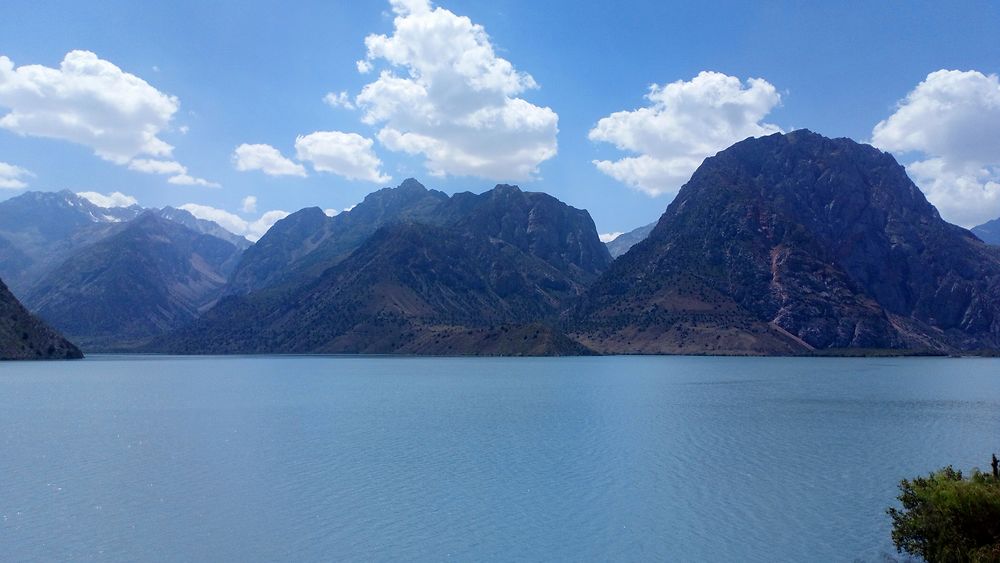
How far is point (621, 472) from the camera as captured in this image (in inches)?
2566

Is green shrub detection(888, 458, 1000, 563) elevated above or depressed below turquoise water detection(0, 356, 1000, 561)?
above

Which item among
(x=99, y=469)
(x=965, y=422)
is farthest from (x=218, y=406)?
(x=965, y=422)

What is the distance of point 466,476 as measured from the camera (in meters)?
62.8

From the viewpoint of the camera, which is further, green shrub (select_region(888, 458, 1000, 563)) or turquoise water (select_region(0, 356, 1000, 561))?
turquoise water (select_region(0, 356, 1000, 561))

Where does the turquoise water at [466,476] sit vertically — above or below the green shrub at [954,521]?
below

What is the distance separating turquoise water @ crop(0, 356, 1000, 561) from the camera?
143ft

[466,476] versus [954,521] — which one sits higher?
[954,521]

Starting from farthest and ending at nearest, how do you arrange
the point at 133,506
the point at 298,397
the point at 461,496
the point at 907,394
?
the point at 907,394 < the point at 298,397 < the point at 461,496 < the point at 133,506

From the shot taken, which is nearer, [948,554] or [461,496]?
[948,554]

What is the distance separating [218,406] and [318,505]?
75842 mm

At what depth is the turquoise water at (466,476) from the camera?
4353 cm

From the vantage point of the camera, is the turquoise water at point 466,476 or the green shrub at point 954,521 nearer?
the green shrub at point 954,521

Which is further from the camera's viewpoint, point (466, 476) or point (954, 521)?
point (466, 476)

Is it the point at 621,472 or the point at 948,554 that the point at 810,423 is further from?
the point at 948,554
